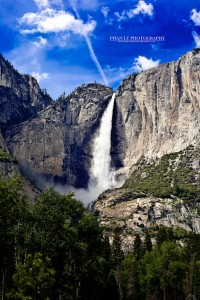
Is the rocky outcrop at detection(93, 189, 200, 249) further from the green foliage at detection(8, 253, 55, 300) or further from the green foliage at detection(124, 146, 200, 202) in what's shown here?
the green foliage at detection(8, 253, 55, 300)

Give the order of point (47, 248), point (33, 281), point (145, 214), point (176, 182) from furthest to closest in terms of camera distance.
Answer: point (176, 182), point (145, 214), point (47, 248), point (33, 281)

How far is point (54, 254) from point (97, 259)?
28.4 feet

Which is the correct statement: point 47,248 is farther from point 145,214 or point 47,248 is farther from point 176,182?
point 176,182

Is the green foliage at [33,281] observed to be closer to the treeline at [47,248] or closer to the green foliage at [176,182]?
the treeline at [47,248]

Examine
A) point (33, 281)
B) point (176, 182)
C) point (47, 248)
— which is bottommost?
point (33, 281)

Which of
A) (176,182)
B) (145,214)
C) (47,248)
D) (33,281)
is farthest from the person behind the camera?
(176,182)

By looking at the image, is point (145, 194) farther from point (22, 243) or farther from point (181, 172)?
point (22, 243)

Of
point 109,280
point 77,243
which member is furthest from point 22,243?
point 109,280

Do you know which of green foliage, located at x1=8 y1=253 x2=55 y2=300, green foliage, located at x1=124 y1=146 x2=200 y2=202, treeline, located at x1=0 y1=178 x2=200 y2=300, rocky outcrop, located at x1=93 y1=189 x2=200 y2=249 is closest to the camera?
green foliage, located at x1=8 y1=253 x2=55 y2=300

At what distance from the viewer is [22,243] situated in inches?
2105

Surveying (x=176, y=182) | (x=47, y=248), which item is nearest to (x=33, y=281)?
(x=47, y=248)

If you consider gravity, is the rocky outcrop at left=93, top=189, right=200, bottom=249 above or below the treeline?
above

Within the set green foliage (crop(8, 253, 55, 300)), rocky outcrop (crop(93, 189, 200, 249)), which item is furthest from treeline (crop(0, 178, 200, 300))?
rocky outcrop (crop(93, 189, 200, 249))

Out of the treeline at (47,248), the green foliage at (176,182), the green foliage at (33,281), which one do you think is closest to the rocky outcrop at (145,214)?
the green foliage at (176,182)
